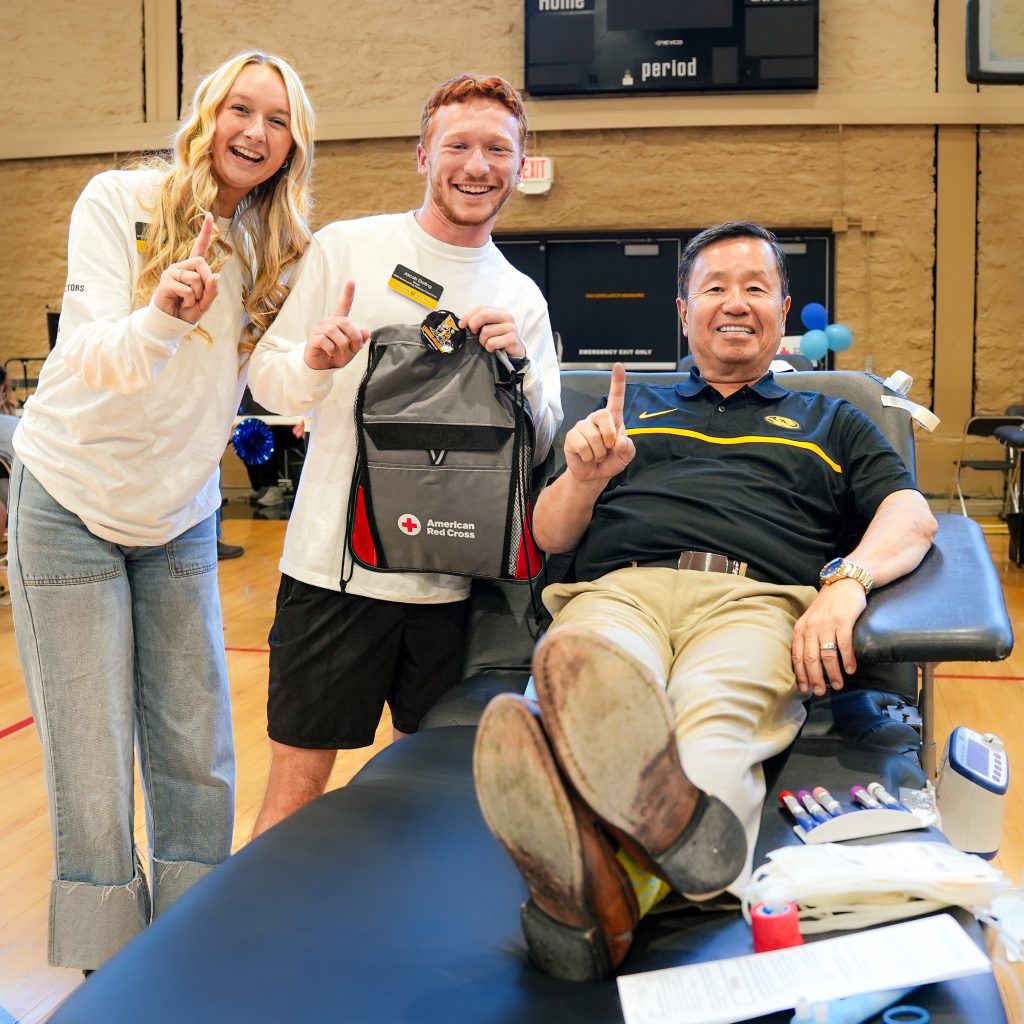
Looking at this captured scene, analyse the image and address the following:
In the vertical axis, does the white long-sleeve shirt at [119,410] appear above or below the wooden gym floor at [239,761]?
above

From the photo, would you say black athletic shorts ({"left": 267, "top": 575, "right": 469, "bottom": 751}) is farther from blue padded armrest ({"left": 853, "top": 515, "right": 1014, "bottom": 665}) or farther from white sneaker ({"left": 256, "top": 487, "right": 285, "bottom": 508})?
white sneaker ({"left": 256, "top": 487, "right": 285, "bottom": 508})

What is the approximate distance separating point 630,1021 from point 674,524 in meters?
1.06

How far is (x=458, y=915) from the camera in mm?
1253

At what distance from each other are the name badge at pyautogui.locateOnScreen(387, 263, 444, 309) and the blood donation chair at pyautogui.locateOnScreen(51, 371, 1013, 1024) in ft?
2.54

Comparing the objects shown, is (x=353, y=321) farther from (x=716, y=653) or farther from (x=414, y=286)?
(x=716, y=653)

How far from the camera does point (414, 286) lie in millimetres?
2010

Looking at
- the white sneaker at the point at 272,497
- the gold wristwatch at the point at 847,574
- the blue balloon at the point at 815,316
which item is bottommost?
the white sneaker at the point at 272,497

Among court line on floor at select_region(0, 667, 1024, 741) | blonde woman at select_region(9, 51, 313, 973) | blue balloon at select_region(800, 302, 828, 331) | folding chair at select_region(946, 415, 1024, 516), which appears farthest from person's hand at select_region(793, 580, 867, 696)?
blue balloon at select_region(800, 302, 828, 331)

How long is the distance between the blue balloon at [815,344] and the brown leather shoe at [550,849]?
6060 millimetres

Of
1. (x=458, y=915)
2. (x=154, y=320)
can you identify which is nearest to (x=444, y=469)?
(x=154, y=320)

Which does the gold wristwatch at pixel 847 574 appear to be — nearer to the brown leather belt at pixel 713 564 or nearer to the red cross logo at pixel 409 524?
the brown leather belt at pixel 713 564

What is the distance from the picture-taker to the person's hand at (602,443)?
5.73 ft

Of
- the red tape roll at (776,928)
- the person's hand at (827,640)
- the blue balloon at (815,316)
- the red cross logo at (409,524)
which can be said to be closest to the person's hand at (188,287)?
the red cross logo at (409,524)

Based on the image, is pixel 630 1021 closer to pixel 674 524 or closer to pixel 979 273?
pixel 674 524
